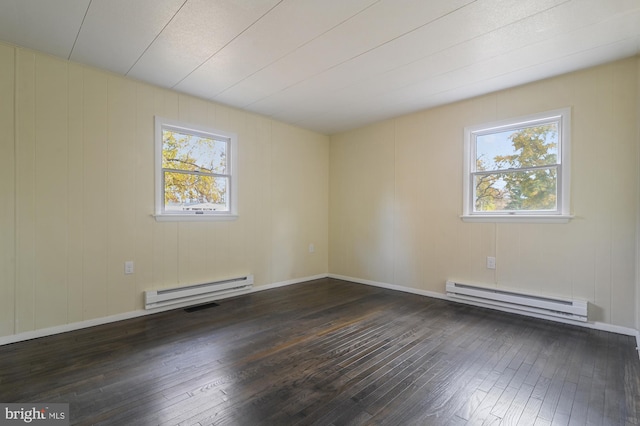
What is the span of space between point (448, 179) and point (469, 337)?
1.98 meters

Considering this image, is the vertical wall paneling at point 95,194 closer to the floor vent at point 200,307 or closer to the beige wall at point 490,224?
the floor vent at point 200,307

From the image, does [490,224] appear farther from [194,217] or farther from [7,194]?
[7,194]

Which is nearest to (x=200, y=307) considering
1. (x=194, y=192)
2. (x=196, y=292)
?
(x=196, y=292)

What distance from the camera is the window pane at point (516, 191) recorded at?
3146 mm

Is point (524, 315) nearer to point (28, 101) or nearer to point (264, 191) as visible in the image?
point (264, 191)

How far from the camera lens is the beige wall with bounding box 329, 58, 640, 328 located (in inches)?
108

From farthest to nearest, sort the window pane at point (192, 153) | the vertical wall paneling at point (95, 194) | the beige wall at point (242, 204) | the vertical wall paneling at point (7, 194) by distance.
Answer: the window pane at point (192, 153) → the vertical wall paneling at point (95, 194) → the beige wall at point (242, 204) → the vertical wall paneling at point (7, 194)

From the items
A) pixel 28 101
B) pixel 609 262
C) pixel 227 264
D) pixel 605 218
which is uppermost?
pixel 28 101

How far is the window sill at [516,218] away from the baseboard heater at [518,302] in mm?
791

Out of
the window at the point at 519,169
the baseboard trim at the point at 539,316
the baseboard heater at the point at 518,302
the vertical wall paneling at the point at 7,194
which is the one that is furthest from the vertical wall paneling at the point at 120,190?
the window at the point at 519,169

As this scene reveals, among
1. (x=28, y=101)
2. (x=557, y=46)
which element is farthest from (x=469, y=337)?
(x=28, y=101)

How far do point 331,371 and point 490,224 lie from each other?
102 inches

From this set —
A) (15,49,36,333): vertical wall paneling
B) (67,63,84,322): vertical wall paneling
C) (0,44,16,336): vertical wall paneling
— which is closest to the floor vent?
(67,63,84,322): vertical wall paneling

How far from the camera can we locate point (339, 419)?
1587 mm
